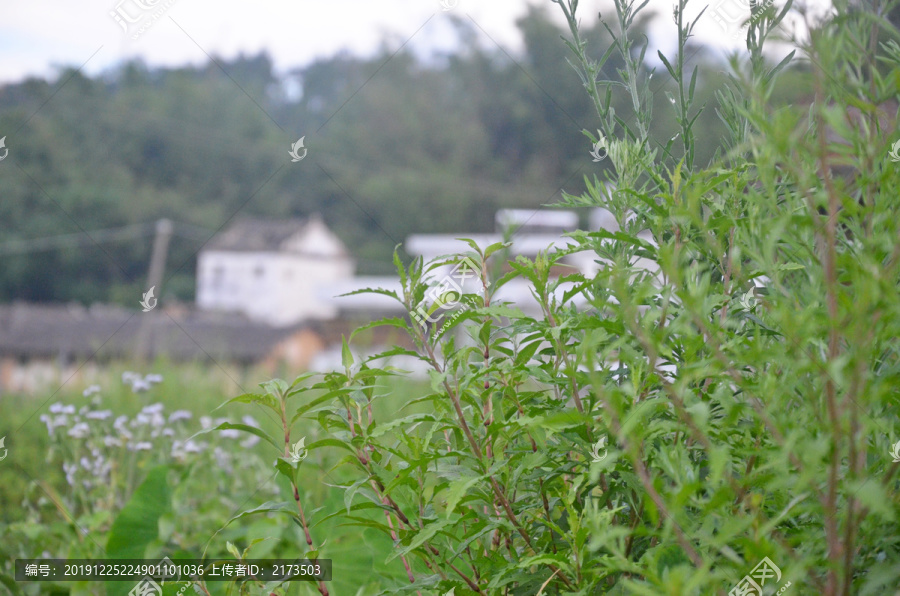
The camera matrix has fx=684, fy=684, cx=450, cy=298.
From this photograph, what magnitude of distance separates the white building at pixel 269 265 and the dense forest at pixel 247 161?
850 mm

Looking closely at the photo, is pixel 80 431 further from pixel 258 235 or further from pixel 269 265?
pixel 269 265

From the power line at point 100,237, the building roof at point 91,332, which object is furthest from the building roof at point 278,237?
the building roof at point 91,332

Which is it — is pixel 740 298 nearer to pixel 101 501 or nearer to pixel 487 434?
pixel 487 434

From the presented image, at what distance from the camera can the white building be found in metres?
31.1

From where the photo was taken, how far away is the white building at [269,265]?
31141 mm

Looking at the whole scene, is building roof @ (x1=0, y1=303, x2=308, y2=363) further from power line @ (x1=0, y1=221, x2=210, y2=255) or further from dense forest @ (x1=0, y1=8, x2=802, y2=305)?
dense forest @ (x1=0, y1=8, x2=802, y2=305)

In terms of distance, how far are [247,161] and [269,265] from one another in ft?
15.9

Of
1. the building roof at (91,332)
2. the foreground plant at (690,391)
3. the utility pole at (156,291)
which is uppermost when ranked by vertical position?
the building roof at (91,332)

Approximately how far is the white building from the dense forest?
85cm

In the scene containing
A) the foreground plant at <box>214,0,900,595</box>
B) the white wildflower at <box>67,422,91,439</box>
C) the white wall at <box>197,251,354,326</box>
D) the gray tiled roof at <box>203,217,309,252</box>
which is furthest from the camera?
the white wall at <box>197,251,354,326</box>

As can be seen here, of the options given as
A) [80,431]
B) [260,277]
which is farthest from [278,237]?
[80,431]

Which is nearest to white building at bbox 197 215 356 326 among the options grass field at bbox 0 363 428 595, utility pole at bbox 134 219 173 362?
utility pole at bbox 134 219 173 362

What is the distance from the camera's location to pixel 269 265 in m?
32.0

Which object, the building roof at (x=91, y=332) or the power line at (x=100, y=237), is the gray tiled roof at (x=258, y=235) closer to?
the power line at (x=100, y=237)
